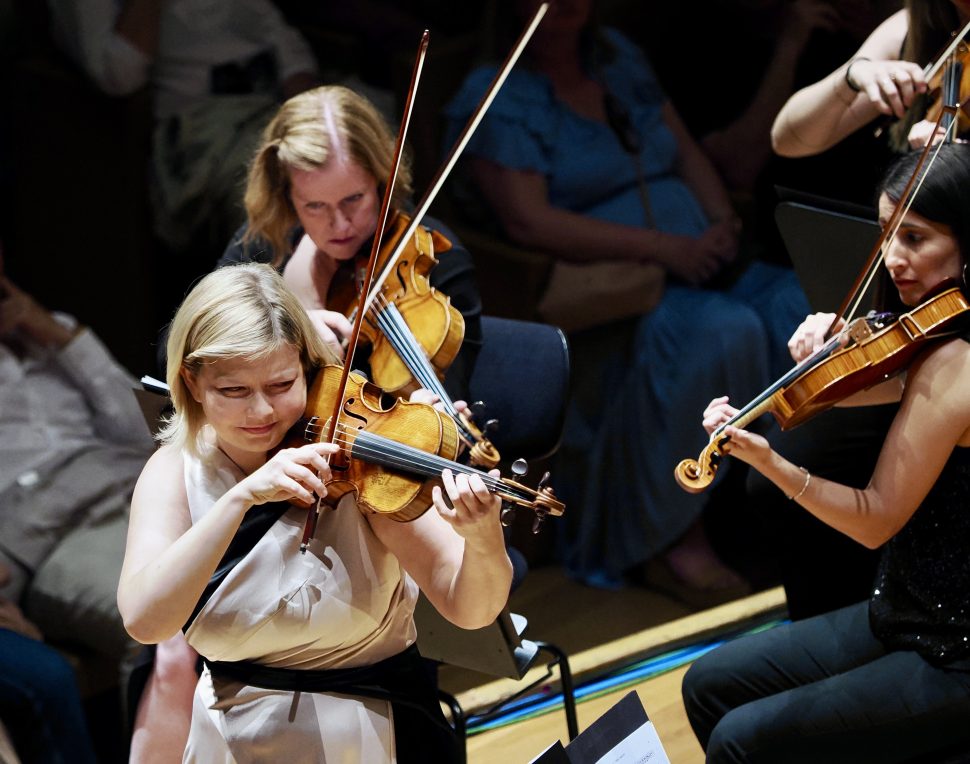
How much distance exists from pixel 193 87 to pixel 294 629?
1834 millimetres

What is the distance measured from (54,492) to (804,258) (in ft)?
5.55

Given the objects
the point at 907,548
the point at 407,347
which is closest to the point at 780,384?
the point at 907,548

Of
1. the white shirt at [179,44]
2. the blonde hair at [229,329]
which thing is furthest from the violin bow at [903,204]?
the white shirt at [179,44]

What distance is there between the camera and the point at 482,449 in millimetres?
1885

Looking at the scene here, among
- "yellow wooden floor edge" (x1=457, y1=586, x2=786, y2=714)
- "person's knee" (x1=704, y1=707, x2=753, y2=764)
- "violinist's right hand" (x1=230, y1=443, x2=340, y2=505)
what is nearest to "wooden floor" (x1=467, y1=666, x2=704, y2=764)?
"yellow wooden floor edge" (x1=457, y1=586, x2=786, y2=714)

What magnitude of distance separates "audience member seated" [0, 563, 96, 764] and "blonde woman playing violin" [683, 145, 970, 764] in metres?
1.18

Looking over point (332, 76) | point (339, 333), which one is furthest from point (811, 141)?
point (332, 76)

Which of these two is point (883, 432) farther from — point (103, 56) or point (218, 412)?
point (103, 56)

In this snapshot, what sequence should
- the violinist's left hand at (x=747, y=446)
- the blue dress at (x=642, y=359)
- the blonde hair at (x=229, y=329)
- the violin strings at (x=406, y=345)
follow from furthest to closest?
the blue dress at (x=642, y=359)
the violin strings at (x=406, y=345)
the violinist's left hand at (x=747, y=446)
the blonde hair at (x=229, y=329)

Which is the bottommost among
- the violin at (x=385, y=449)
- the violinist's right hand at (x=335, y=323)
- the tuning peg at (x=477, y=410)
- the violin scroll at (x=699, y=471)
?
the violinist's right hand at (x=335, y=323)

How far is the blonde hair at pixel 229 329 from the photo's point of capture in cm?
165

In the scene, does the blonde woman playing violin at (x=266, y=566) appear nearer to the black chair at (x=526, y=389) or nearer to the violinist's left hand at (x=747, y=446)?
the violinist's left hand at (x=747, y=446)

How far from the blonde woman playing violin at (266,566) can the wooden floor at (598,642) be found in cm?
99

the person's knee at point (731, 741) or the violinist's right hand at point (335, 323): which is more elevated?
the violinist's right hand at point (335, 323)
